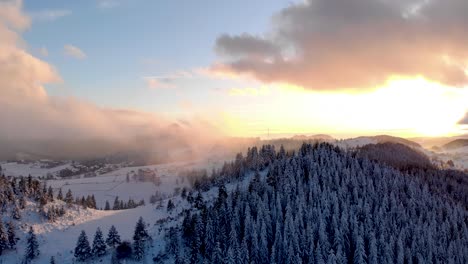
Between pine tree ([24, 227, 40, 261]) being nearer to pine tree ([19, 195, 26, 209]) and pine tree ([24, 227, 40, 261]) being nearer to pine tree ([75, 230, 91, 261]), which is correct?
pine tree ([75, 230, 91, 261])


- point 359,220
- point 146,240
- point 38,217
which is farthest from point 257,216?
point 38,217

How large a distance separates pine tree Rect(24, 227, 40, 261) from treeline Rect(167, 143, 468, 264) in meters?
50.5

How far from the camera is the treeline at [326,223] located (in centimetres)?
11850

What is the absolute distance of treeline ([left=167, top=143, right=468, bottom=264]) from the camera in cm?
11850

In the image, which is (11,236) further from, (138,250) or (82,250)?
(138,250)

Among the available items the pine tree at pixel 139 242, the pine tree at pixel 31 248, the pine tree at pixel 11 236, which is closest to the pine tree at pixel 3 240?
the pine tree at pixel 11 236

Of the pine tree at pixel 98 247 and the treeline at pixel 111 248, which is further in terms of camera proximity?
the pine tree at pixel 98 247

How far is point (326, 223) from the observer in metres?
130

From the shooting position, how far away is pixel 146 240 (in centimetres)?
14738

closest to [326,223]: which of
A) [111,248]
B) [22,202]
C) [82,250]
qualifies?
[111,248]

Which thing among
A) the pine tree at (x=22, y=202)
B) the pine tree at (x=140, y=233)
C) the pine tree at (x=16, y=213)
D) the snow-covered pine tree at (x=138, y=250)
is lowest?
the snow-covered pine tree at (x=138, y=250)

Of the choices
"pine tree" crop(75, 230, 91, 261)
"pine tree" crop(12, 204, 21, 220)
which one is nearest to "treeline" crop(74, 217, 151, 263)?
"pine tree" crop(75, 230, 91, 261)

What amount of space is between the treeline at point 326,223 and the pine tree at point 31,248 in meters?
50.5

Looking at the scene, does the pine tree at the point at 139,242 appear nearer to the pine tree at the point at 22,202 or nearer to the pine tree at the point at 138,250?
the pine tree at the point at 138,250
